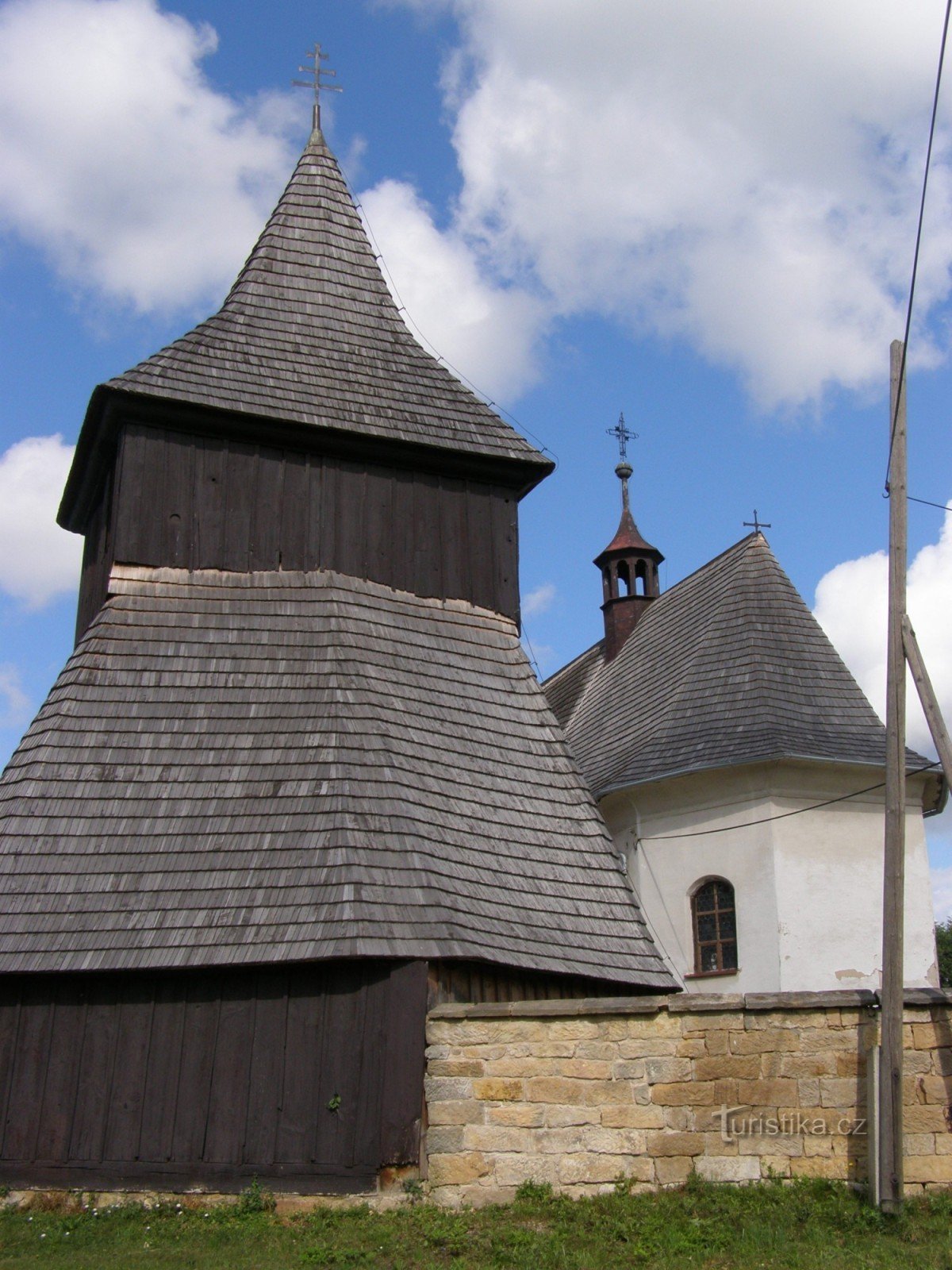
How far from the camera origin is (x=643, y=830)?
15883 mm

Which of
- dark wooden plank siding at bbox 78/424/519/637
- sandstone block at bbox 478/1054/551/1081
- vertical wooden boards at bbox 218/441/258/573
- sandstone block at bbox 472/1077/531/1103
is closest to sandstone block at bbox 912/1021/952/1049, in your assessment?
sandstone block at bbox 478/1054/551/1081

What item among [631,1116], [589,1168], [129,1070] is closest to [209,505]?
[129,1070]

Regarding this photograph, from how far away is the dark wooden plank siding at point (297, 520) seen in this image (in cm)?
1206

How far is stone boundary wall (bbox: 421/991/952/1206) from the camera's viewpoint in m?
8.20

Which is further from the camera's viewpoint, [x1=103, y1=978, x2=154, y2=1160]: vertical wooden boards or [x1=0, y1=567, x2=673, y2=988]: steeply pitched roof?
[x1=0, y1=567, x2=673, y2=988]: steeply pitched roof

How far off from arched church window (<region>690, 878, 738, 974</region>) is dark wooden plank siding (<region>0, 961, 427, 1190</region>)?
6.80 metres

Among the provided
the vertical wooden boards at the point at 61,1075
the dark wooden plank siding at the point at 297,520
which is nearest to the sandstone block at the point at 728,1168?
the vertical wooden boards at the point at 61,1075

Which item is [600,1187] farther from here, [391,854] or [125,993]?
[125,993]

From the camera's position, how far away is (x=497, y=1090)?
859 cm

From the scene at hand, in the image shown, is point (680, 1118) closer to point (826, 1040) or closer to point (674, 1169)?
point (674, 1169)

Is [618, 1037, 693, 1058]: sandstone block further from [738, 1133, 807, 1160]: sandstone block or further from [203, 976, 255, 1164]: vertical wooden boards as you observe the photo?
[203, 976, 255, 1164]: vertical wooden boards

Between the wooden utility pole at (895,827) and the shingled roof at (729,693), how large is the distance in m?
5.74

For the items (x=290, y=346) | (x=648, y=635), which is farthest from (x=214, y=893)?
(x=648, y=635)

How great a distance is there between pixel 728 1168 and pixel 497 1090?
1527 millimetres
